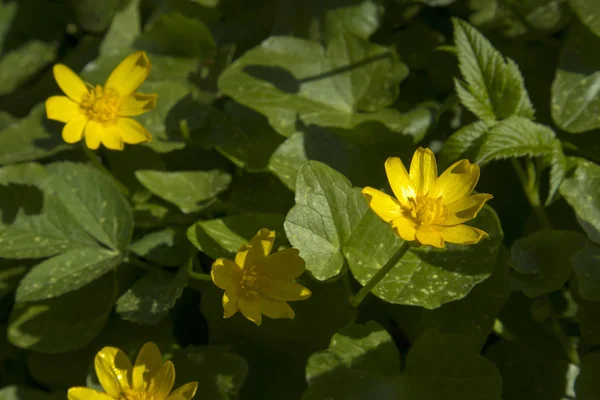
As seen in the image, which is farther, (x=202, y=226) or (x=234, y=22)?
(x=234, y=22)

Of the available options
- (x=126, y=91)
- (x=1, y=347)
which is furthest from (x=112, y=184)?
(x=1, y=347)

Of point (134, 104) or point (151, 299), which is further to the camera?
point (134, 104)

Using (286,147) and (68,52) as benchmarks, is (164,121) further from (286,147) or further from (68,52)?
(68,52)

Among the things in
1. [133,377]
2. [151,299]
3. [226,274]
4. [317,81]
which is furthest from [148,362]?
[317,81]

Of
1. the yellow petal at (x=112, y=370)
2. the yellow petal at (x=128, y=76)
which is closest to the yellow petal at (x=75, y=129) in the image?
the yellow petal at (x=128, y=76)

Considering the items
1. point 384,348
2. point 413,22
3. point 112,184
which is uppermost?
point 413,22

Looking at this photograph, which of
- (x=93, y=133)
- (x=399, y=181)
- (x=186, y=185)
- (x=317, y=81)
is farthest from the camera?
(x=317, y=81)

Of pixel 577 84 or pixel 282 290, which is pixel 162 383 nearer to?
pixel 282 290
